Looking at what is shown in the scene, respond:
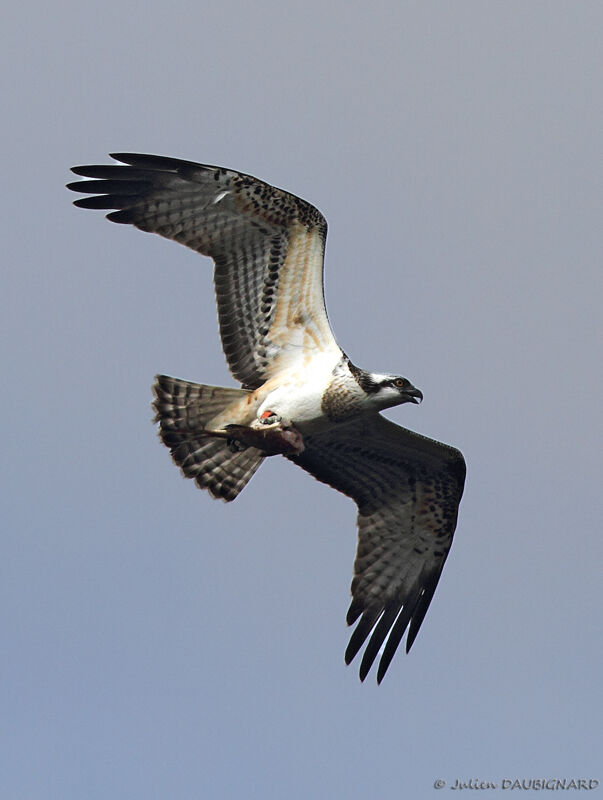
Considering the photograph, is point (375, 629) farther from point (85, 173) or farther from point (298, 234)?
point (85, 173)

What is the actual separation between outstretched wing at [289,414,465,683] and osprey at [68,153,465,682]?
0.05ft

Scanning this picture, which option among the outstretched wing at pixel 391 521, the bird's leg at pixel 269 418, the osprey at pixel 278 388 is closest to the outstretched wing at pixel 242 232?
the osprey at pixel 278 388

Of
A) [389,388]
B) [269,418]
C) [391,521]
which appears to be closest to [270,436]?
[269,418]

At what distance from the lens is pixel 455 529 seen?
13.0 m

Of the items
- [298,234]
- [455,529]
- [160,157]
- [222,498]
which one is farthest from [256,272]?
[455,529]

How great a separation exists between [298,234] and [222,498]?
9.08ft

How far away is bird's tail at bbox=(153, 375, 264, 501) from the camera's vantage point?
474 inches

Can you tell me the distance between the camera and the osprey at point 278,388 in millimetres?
11336

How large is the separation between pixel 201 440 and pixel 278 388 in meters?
1.31

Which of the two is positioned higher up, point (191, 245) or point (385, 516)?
point (191, 245)

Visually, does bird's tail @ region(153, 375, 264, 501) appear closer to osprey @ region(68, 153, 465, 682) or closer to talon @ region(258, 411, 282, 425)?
osprey @ region(68, 153, 465, 682)

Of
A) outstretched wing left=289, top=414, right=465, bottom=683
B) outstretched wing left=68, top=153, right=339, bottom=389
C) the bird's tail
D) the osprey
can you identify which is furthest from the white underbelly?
outstretched wing left=289, top=414, right=465, bottom=683

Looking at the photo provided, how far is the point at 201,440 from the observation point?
12.5 meters

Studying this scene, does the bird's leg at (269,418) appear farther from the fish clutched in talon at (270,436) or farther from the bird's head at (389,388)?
the bird's head at (389,388)
